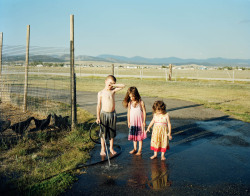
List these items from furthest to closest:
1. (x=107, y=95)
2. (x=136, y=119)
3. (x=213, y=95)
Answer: (x=213, y=95) → (x=136, y=119) → (x=107, y=95)

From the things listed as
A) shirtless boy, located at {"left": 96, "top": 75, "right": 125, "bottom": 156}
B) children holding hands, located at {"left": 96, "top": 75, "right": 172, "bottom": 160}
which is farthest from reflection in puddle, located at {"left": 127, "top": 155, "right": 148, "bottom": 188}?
shirtless boy, located at {"left": 96, "top": 75, "right": 125, "bottom": 156}

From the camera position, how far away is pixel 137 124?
5828mm

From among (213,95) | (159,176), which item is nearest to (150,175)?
(159,176)

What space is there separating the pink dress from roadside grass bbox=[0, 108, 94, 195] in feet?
3.54

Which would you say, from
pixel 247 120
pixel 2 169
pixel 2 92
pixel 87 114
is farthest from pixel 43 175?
pixel 2 92

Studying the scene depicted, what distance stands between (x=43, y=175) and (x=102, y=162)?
1220 mm

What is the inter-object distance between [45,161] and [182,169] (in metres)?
2.52

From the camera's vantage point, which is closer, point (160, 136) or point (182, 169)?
point (182, 169)

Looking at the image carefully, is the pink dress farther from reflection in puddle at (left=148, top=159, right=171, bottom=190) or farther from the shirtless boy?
reflection in puddle at (left=148, top=159, right=171, bottom=190)

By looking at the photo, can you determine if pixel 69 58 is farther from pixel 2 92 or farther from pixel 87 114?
pixel 2 92


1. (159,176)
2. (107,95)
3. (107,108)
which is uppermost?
(107,95)

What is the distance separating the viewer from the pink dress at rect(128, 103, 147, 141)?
5.79 metres

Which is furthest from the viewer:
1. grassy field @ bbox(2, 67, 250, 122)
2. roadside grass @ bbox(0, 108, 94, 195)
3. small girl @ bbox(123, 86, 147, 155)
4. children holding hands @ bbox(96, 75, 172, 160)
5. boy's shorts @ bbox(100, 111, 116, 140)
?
grassy field @ bbox(2, 67, 250, 122)

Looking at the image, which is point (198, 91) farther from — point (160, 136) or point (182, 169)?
point (182, 169)
